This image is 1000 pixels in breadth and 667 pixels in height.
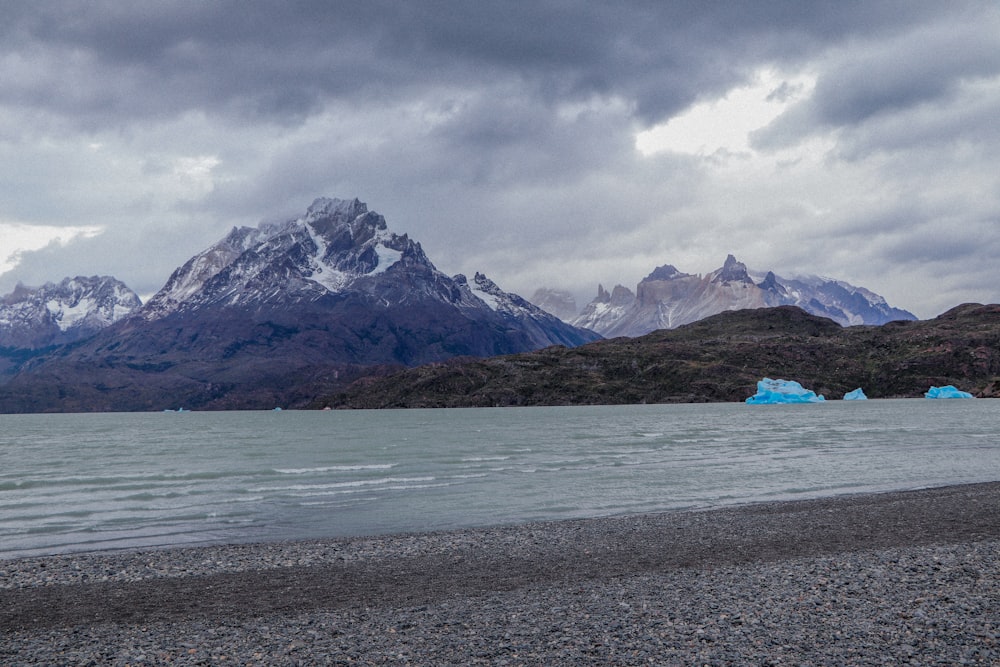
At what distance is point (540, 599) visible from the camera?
2039 centimetres

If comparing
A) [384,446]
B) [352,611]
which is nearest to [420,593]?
[352,611]

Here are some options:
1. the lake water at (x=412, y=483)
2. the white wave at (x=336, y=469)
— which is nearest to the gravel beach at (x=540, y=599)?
the lake water at (x=412, y=483)

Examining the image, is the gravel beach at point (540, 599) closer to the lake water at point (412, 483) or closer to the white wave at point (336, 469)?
the lake water at point (412, 483)

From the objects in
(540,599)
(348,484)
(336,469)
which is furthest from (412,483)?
(540,599)

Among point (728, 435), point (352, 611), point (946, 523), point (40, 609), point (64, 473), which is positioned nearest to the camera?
A: point (352, 611)

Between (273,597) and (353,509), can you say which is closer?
(273,597)

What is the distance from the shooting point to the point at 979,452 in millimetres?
73875

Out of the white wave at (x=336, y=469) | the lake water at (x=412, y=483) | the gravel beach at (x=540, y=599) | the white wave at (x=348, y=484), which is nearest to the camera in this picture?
the gravel beach at (x=540, y=599)

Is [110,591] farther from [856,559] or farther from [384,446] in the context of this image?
[384,446]

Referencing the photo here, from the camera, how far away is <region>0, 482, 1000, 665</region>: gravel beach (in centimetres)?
1571

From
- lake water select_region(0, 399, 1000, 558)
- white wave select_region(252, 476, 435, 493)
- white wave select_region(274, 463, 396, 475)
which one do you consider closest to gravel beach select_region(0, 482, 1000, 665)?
lake water select_region(0, 399, 1000, 558)

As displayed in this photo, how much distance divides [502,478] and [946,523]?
3333cm

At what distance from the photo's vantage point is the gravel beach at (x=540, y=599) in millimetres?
15711

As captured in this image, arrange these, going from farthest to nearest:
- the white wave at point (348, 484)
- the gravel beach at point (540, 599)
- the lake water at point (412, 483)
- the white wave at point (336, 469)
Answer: the white wave at point (336, 469) < the white wave at point (348, 484) < the lake water at point (412, 483) < the gravel beach at point (540, 599)
